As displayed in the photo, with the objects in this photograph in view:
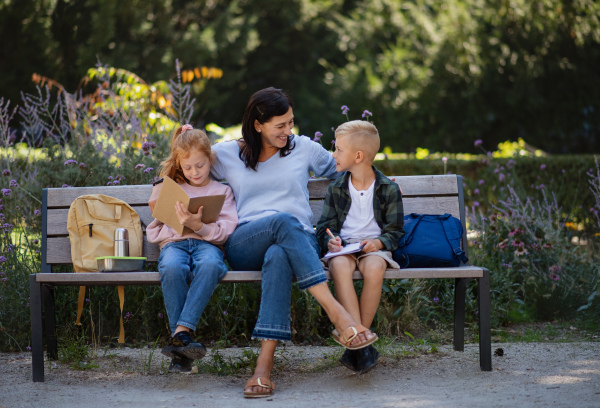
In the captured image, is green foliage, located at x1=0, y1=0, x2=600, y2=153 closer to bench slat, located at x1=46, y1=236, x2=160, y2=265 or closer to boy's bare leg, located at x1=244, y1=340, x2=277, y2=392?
bench slat, located at x1=46, y1=236, x2=160, y2=265

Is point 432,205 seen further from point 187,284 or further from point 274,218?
point 187,284

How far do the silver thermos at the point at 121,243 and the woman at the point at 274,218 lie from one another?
546 millimetres

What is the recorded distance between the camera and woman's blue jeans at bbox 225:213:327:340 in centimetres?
299

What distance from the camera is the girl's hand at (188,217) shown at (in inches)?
127

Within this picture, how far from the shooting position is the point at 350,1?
22125 mm

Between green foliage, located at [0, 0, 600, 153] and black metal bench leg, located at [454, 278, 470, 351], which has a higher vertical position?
green foliage, located at [0, 0, 600, 153]

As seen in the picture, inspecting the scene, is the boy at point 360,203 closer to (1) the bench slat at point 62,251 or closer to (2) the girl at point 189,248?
(2) the girl at point 189,248

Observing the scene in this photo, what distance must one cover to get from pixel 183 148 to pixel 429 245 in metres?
1.34

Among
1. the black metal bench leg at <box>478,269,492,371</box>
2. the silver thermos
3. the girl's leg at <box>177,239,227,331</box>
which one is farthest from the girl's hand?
the black metal bench leg at <box>478,269,492,371</box>

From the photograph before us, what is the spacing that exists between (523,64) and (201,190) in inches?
457

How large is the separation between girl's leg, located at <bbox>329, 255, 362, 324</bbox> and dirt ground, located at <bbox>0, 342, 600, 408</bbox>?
A: 1.20ft

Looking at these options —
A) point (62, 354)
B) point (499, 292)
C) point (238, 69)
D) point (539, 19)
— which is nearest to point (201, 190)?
point (62, 354)

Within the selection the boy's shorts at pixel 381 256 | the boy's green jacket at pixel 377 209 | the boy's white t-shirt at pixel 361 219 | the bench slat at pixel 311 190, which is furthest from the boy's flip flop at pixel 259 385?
the bench slat at pixel 311 190

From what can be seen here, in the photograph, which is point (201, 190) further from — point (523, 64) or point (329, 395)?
point (523, 64)
